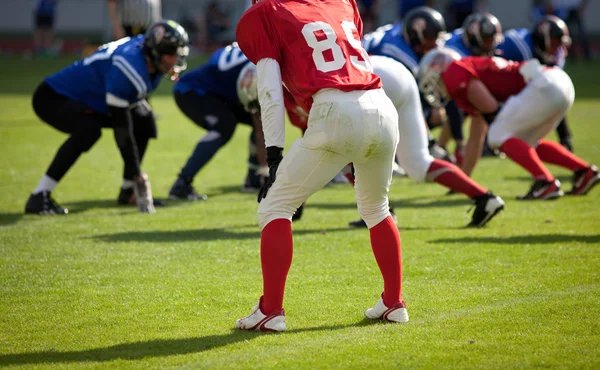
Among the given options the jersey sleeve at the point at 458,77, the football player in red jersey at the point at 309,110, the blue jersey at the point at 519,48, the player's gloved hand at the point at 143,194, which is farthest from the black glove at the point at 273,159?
the blue jersey at the point at 519,48

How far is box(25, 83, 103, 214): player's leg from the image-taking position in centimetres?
768

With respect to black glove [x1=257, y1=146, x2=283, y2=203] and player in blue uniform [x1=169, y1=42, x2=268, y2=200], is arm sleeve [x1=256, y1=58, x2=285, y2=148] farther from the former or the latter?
player in blue uniform [x1=169, y1=42, x2=268, y2=200]

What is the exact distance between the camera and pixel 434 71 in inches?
310

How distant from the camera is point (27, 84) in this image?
19469mm

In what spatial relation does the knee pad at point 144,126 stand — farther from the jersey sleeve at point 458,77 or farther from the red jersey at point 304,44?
the red jersey at point 304,44

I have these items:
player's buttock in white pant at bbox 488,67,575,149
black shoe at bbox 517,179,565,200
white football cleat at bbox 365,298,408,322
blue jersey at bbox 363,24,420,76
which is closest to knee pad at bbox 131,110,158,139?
blue jersey at bbox 363,24,420,76

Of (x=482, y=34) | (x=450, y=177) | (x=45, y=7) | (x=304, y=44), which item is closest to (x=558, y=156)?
(x=482, y=34)

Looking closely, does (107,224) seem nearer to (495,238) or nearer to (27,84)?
(495,238)

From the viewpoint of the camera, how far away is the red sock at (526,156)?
805 cm

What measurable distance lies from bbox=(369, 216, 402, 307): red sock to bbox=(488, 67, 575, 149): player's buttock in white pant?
Result: 3.92 m

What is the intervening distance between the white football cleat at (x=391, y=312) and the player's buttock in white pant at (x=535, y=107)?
4.02m

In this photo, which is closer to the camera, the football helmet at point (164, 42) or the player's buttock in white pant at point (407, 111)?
the player's buttock in white pant at point (407, 111)

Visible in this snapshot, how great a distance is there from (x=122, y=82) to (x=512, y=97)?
3527 mm

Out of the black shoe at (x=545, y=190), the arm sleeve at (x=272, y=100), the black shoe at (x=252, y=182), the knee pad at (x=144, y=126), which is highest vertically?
the arm sleeve at (x=272, y=100)
